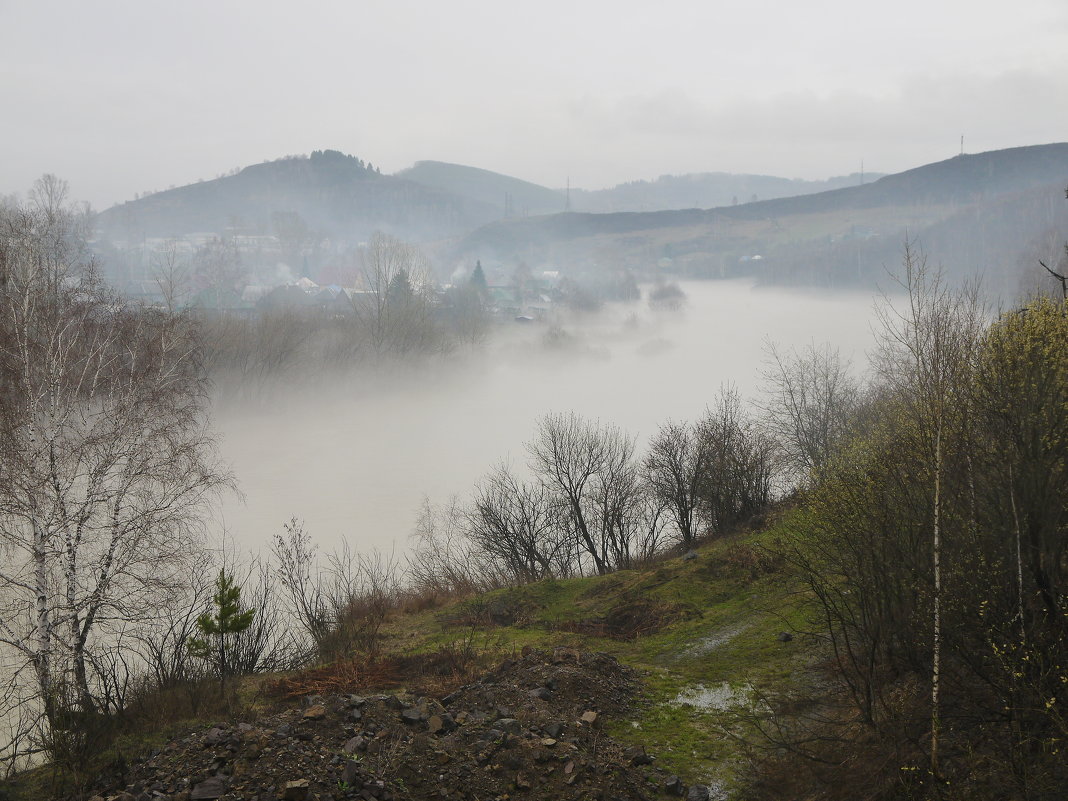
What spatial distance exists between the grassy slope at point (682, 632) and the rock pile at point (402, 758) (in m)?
1.05

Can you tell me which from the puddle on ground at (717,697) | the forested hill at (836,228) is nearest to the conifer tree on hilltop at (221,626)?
the puddle on ground at (717,697)

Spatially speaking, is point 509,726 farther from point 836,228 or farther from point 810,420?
point 836,228

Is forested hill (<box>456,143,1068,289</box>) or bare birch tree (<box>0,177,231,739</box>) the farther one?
forested hill (<box>456,143,1068,289</box>)

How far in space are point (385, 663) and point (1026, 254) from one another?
72.4m

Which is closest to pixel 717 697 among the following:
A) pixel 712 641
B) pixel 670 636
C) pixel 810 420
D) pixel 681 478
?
pixel 712 641

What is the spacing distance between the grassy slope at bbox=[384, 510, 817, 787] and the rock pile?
1048mm

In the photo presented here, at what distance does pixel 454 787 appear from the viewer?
25.6 feet

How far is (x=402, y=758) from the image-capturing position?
26.5ft

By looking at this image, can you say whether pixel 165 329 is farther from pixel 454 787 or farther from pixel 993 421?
pixel 993 421

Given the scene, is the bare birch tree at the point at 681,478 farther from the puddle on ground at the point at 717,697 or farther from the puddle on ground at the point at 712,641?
the puddle on ground at the point at 717,697

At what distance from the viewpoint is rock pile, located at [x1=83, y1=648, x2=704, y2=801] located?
24.8ft

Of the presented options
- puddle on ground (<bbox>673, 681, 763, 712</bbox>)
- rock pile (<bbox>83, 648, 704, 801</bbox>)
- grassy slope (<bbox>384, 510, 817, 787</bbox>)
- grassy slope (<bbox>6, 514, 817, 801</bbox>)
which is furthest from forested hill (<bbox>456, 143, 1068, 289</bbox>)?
rock pile (<bbox>83, 648, 704, 801</bbox>)

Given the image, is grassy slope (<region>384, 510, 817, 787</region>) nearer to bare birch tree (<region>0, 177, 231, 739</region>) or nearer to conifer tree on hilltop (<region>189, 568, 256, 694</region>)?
conifer tree on hilltop (<region>189, 568, 256, 694</region>)

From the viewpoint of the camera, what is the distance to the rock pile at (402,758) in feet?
24.8
